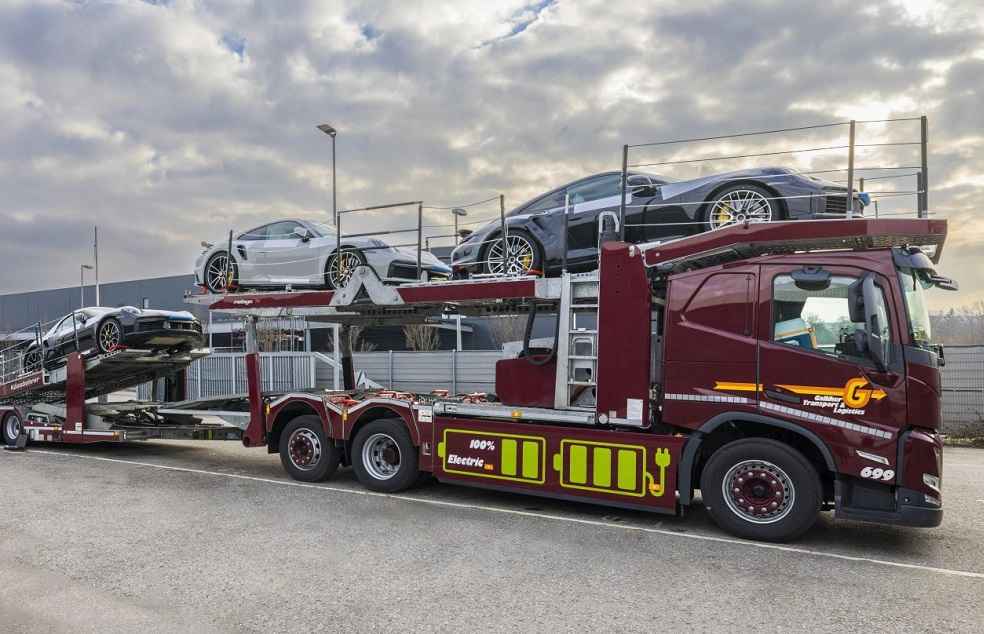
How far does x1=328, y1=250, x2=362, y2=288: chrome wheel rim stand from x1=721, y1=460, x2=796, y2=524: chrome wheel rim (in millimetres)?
5367

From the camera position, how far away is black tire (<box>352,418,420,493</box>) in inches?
305

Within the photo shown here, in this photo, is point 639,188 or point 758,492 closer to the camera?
point 758,492

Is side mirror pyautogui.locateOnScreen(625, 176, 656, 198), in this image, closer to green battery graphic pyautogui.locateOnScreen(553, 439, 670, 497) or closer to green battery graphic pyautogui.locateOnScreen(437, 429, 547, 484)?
green battery graphic pyautogui.locateOnScreen(553, 439, 670, 497)

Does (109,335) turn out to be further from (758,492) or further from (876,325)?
(876,325)

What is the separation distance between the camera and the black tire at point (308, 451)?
27.5 feet

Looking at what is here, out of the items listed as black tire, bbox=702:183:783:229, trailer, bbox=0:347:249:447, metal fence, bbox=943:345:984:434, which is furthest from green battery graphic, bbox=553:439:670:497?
metal fence, bbox=943:345:984:434

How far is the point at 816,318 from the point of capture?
5707mm

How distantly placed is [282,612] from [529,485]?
316cm

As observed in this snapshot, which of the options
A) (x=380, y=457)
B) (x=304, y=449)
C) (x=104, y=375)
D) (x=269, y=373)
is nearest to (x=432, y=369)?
(x=269, y=373)

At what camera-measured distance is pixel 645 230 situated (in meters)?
6.95

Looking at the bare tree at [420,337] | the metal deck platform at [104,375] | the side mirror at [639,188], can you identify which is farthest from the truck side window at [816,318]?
the bare tree at [420,337]

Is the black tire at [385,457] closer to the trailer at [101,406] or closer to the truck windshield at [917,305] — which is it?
the trailer at [101,406]

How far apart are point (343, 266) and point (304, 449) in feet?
7.96

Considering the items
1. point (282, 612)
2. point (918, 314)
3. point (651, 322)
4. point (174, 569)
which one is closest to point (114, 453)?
point (174, 569)
